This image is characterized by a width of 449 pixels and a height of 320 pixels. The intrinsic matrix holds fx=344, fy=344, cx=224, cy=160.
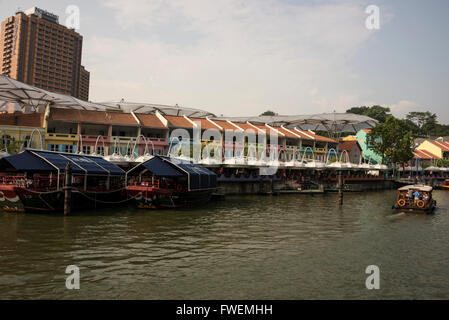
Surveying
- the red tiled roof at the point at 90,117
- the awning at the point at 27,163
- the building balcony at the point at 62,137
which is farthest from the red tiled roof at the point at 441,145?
the awning at the point at 27,163

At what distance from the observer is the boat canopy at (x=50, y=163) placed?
25.7 meters

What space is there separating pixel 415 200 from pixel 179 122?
38.1 meters

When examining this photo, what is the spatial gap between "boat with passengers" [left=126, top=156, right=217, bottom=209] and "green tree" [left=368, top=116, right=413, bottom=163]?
54532mm

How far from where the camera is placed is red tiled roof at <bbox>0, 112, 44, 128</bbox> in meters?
51.8

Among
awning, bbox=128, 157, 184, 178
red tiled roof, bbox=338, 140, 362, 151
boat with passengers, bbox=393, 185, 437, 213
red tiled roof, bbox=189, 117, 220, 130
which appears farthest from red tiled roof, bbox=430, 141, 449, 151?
awning, bbox=128, 157, 184, 178

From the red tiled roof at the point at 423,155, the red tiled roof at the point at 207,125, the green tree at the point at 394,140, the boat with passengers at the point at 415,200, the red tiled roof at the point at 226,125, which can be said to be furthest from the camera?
the red tiled roof at the point at 423,155

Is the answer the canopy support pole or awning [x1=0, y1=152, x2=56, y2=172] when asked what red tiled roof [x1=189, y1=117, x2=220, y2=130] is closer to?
awning [x1=0, y1=152, x2=56, y2=172]

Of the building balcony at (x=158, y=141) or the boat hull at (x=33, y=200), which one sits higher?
the building balcony at (x=158, y=141)

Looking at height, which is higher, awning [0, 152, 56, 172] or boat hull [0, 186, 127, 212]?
awning [0, 152, 56, 172]

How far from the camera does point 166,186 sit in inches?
1272

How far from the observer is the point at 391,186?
74.2 meters

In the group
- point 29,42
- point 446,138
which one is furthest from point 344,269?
point 29,42

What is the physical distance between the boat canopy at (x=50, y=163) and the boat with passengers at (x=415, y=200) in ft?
89.6

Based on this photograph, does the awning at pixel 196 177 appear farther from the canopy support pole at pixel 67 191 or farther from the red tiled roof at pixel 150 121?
the red tiled roof at pixel 150 121
